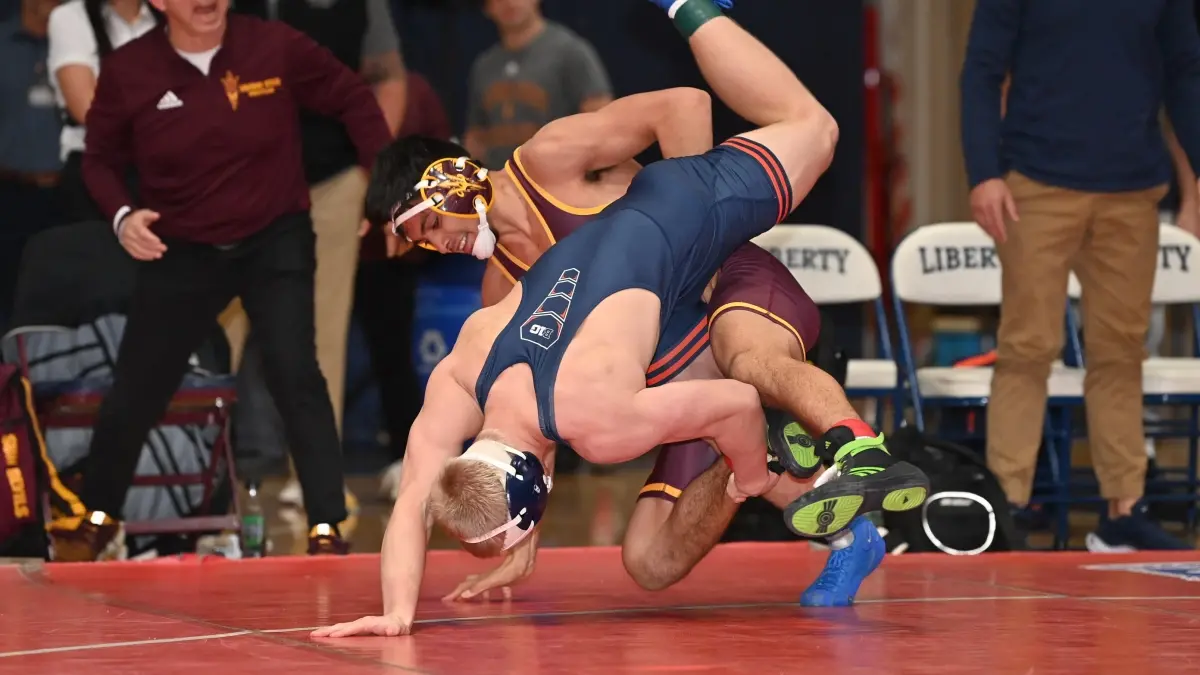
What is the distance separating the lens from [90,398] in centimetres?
556

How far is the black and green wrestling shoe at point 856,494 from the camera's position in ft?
10.7

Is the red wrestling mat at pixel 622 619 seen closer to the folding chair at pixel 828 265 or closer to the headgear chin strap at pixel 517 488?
the headgear chin strap at pixel 517 488

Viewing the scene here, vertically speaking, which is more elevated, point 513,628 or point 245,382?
point 513,628

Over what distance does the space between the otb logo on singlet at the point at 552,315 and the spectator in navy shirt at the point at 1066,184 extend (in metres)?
2.16

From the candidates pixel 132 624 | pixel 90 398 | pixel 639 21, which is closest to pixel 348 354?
pixel 639 21

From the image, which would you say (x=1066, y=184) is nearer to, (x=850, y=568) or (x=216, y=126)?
(x=850, y=568)

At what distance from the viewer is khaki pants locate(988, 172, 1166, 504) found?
538 cm

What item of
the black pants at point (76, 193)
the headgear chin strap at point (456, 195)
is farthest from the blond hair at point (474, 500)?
the black pants at point (76, 193)

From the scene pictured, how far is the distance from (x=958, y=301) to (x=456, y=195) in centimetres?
281

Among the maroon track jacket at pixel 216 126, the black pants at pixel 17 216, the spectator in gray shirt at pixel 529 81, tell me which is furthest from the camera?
the black pants at pixel 17 216

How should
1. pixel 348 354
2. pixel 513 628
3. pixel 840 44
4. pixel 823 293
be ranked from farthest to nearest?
1. pixel 840 44
2. pixel 348 354
3. pixel 823 293
4. pixel 513 628

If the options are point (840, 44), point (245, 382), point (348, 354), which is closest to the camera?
point (245, 382)

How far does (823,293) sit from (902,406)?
567mm

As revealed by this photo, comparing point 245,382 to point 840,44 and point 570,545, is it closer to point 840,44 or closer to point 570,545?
point 570,545
